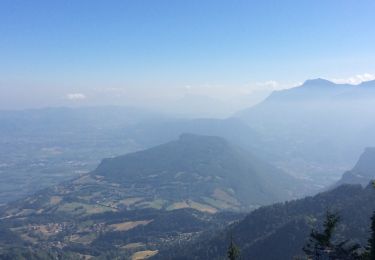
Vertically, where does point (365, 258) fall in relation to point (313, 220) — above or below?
above

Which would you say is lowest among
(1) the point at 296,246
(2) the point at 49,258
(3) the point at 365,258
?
(2) the point at 49,258

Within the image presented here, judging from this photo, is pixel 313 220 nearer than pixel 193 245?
Yes

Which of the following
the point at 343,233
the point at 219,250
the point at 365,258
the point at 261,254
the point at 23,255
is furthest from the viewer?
the point at 23,255

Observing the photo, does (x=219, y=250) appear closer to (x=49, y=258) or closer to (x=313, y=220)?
(x=313, y=220)

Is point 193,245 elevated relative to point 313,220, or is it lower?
lower

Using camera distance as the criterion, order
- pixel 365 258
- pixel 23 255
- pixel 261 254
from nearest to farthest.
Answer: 1. pixel 365 258
2. pixel 261 254
3. pixel 23 255

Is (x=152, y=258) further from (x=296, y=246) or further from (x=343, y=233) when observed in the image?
(x=343, y=233)

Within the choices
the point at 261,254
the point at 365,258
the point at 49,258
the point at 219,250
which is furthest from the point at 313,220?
the point at 365,258

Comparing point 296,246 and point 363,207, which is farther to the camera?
point 363,207

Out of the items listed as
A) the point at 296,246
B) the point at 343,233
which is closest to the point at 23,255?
the point at 296,246
